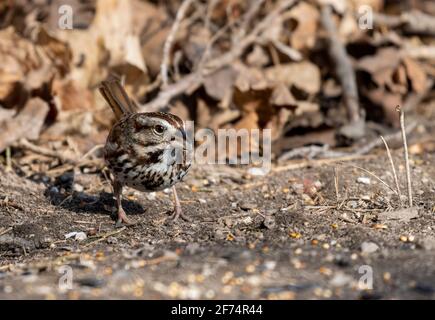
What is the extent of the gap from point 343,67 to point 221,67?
1246 millimetres

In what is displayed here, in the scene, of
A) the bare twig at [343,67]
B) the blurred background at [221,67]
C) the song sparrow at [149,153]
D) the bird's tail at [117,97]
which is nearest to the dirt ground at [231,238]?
the song sparrow at [149,153]

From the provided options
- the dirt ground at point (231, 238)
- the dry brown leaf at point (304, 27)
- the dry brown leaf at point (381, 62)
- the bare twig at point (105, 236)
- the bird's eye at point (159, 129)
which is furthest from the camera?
the dry brown leaf at point (304, 27)

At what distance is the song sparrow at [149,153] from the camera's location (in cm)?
498

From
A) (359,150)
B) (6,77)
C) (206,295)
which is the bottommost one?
(206,295)

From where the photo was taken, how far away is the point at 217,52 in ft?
25.3

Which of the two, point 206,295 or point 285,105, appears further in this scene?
point 285,105

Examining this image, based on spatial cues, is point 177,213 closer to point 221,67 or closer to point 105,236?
point 105,236

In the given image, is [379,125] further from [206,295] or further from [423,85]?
[206,295]

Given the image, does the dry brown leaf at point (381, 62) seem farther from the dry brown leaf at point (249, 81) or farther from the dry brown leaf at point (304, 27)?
the dry brown leaf at point (249, 81)

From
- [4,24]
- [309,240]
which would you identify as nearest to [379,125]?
[309,240]

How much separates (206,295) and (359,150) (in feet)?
10.0

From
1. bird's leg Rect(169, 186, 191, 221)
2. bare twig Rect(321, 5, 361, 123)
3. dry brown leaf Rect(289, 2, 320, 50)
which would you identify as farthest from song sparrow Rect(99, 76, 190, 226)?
dry brown leaf Rect(289, 2, 320, 50)

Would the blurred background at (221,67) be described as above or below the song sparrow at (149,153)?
above

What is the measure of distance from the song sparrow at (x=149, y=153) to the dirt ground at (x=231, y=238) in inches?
12.0
